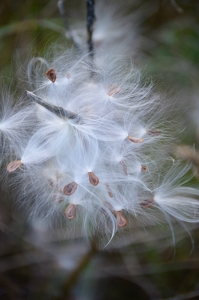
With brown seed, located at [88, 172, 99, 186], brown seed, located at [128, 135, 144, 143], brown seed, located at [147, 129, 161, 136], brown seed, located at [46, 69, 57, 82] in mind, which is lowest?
brown seed, located at [88, 172, 99, 186]

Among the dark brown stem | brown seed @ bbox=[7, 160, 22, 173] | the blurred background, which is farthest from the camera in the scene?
the blurred background

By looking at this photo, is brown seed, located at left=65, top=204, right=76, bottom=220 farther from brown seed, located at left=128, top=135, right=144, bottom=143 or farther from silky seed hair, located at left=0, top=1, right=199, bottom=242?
brown seed, located at left=128, top=135, right=144, bottom=143

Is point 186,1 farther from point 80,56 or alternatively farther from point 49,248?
point 49,248

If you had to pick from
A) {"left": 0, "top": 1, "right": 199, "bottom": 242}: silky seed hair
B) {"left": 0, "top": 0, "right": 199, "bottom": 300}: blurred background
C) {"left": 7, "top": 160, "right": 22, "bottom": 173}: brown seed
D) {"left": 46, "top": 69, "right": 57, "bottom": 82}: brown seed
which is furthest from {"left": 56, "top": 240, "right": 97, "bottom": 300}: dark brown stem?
{"left": 46, "top": 69, "right": 57, "bottom": 82}: brown seed

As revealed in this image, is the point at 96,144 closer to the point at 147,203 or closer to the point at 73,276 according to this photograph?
the point at 147,203

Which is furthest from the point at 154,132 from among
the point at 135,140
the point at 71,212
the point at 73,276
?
the point at 73,276

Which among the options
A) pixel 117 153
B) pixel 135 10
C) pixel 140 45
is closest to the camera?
pixel 117 153

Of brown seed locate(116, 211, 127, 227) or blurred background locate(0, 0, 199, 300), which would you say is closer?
brown seed locate(116, 211, 127, 227)

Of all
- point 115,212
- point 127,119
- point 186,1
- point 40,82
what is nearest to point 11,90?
point 40,82
